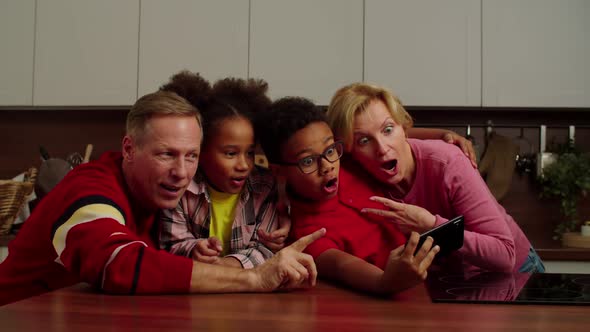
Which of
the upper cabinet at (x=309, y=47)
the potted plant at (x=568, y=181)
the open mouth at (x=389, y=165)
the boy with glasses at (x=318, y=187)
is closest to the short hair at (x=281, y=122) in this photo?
the boy with glasses at (x=318, y=187)

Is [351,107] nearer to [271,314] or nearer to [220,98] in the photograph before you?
[220,98]

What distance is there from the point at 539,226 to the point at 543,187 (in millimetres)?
195

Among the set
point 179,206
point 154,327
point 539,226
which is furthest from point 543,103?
point 154,327

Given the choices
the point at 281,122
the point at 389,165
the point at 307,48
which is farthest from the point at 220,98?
the point at 307,48

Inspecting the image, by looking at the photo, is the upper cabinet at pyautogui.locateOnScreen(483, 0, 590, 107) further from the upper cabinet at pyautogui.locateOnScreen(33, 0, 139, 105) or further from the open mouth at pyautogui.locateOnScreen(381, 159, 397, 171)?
the upper cabinet at pyautogui.locateOnScreen(33, 0, 139, 105)

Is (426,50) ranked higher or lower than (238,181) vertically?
higher

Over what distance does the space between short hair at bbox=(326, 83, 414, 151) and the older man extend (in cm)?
36

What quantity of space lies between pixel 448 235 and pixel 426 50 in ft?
5.86

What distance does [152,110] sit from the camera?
110cm

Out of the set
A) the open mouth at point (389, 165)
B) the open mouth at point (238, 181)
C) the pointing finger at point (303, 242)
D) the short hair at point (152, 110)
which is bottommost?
the pointing finger at point (303, 242)

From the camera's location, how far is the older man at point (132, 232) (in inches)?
35.6

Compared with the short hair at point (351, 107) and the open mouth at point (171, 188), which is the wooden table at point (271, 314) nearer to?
the open mouth at point (171, 188)

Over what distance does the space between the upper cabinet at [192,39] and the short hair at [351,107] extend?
1352 millimetres

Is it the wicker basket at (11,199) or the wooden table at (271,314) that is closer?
the wooden table at (271,314)
